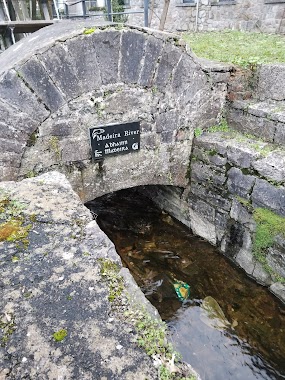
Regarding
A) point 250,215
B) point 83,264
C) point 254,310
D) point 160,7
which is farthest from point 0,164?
point 160,7

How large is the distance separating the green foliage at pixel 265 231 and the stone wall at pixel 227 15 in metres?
7.02

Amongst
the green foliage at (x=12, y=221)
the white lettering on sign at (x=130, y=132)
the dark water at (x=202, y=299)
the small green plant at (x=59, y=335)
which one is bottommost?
the dark water at (x=202, y=299)

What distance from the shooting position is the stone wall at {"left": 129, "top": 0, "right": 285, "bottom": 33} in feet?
28.1

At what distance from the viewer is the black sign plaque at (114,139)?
11.0 ft

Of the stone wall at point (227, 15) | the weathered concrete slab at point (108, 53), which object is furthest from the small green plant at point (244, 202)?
the stone wall at point (227, 15)

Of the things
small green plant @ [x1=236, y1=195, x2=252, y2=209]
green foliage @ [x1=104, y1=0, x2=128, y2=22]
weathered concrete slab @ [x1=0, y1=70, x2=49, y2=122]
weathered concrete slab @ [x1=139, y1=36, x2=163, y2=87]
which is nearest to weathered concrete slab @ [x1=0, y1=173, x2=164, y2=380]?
weathered concrete slab @ [x1=0, y1=70, x2=49, y2=122]

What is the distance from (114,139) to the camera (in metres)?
3.47

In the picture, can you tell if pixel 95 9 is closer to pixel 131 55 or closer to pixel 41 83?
pixel 131 55

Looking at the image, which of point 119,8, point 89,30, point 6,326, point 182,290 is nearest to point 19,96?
point 89,30

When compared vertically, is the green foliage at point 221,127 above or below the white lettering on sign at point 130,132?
below

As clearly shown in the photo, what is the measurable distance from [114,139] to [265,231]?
6.38ft

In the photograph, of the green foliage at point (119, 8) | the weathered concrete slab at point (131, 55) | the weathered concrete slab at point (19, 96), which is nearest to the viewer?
the weathered concrete slab at point (19, 96)

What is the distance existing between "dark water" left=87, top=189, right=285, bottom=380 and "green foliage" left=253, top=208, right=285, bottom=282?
363 millimetres

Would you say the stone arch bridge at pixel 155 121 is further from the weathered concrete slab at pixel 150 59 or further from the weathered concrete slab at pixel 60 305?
the weathered concrete slab at pixel 60 305
